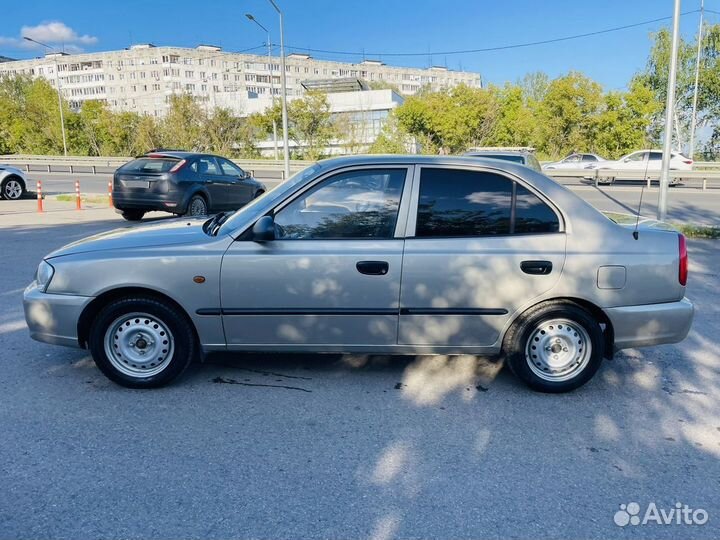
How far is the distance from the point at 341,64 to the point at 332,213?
134594mm

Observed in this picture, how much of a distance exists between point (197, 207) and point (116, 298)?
30.8ft

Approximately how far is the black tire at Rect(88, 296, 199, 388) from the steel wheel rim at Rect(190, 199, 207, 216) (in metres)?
9.18

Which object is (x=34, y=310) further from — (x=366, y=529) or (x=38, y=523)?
(x=366, y=529)

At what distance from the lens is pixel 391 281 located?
13.4 feet

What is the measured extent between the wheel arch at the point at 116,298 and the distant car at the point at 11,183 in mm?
17588

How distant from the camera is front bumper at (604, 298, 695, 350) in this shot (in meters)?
4.13

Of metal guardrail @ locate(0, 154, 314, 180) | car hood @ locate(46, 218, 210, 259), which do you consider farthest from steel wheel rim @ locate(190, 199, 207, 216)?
metal guardrail @ locate(0, 154, 314, 180)

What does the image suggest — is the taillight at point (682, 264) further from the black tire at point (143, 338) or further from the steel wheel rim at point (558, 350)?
the black tire at point (143, 338)

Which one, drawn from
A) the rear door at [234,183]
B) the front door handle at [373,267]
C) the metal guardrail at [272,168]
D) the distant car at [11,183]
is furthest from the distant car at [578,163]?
the front door handle at [373,267]

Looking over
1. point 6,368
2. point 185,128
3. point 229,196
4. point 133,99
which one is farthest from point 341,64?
point 6,368

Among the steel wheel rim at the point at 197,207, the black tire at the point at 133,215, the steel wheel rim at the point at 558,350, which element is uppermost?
the steel wheel rim at the point at 197,207

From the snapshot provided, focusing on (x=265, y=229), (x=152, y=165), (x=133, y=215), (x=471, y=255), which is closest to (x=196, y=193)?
(x=152, y=165)

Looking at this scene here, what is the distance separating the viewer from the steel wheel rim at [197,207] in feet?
43.0

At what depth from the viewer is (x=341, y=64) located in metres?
131
